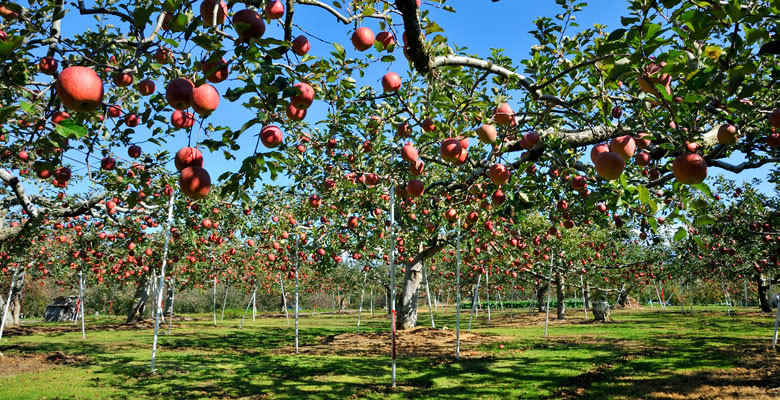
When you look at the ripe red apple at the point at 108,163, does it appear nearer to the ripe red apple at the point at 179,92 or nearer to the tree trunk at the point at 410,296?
the ripe red apple at the point at 179,92

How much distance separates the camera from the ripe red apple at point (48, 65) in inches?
145

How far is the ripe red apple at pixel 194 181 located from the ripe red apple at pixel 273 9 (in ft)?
3.85

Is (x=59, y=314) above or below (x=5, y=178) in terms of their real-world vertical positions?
below

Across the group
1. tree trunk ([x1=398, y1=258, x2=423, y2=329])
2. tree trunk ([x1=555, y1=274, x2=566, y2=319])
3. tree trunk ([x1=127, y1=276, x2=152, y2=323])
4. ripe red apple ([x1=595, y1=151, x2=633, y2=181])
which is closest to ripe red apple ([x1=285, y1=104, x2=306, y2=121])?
ripe red apple ([x1=595, y1=151, x2=633, y2=181])

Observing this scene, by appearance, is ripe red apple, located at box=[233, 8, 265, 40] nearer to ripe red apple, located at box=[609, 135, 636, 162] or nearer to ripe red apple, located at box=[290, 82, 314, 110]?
Answer: ripe red apple, located at box=[290, 82, 314, 110]

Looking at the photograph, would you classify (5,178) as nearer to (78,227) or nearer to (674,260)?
(78,227)

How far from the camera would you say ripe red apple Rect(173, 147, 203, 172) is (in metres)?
2.67

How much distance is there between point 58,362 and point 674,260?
2921 cm

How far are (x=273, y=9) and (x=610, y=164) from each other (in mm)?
2680

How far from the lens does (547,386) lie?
24.5ft

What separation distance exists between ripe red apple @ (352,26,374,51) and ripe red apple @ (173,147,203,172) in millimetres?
1583

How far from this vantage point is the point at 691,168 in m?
2.62

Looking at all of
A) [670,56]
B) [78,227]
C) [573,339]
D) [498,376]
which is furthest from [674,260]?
[78,227]

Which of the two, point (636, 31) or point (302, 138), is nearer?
point (636, 31)
